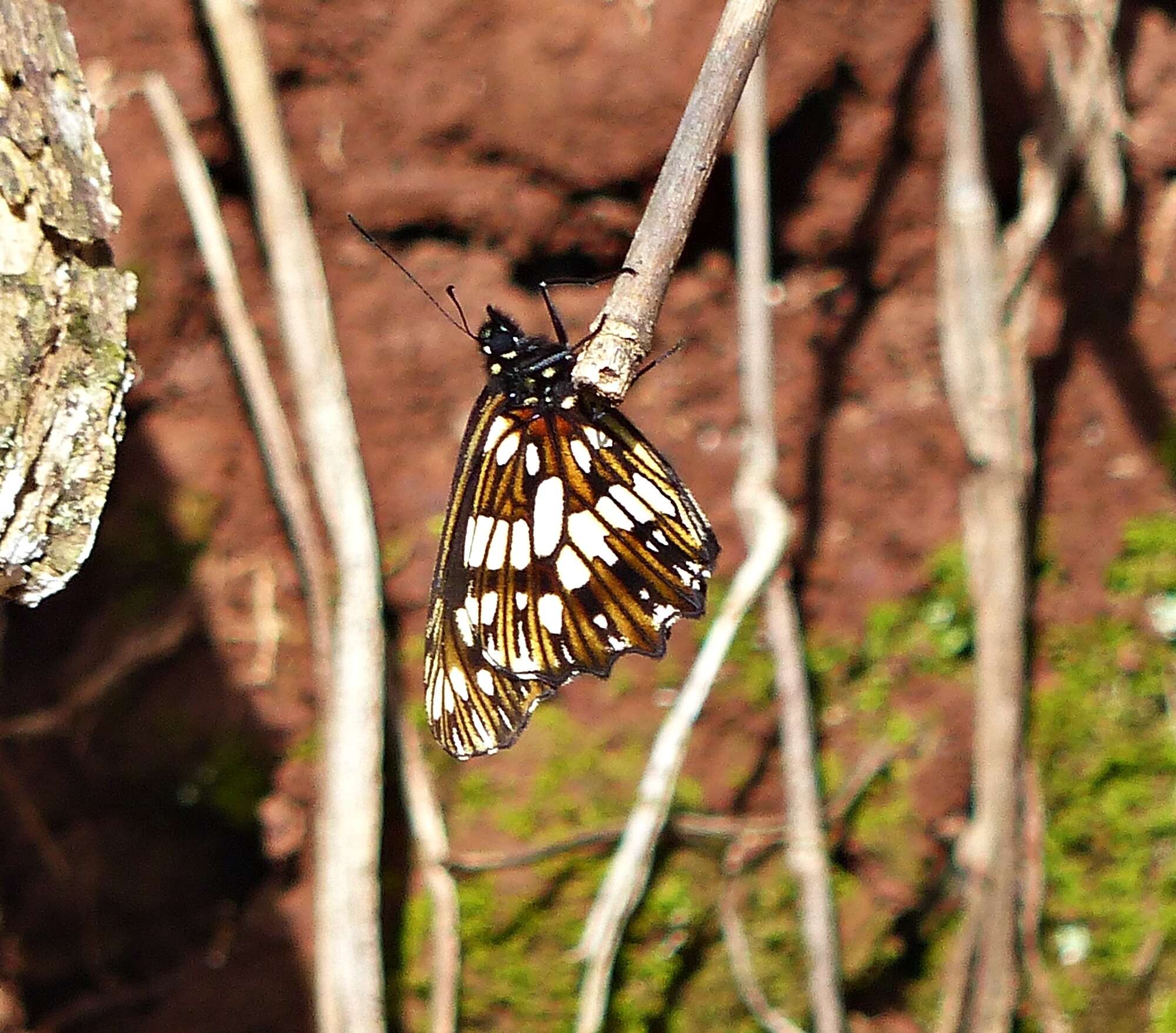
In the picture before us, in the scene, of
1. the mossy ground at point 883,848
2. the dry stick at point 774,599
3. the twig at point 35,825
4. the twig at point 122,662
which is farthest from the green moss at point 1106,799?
the twig at point 35,825

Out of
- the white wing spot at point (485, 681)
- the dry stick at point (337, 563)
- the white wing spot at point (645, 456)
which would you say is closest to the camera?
the white wing spot at point (645, 456)

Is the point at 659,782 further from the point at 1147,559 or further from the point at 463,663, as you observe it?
the point at 1147,559

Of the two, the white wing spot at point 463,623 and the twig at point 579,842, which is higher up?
the white wing spot at point 463,623

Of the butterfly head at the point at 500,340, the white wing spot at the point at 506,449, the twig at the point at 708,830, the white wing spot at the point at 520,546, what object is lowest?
the twig at the point at 708,830

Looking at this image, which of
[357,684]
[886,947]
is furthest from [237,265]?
[886,947]

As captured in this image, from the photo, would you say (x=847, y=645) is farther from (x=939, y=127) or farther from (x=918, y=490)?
(x=939, y=127)

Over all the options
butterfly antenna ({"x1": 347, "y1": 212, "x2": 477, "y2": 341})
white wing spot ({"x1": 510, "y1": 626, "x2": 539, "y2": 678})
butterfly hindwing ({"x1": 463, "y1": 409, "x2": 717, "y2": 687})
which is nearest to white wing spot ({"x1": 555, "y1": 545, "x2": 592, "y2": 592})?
butterfly hindwing ({"x1": 463, "y1": 409, "x2": 717, "y2": 687})

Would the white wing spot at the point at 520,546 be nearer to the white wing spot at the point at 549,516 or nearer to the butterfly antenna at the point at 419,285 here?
the white wing spot at the point at 549,516
